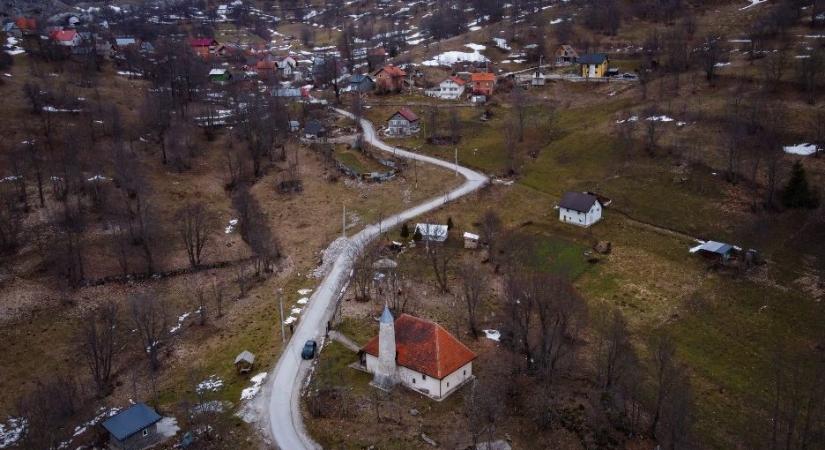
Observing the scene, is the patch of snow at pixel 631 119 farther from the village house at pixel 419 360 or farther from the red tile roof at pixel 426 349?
the village house at pixel 419 360

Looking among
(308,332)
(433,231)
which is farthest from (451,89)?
(308,332)

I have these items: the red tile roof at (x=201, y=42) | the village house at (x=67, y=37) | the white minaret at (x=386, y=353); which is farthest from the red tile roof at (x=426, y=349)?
the red tile roof at (x=201, y=42)

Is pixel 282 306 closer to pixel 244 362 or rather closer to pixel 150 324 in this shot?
pixel 244 362

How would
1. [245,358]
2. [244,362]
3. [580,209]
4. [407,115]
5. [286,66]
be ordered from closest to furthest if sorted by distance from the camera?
[244,362] → [245,358] → [580,209] → [407,115] → [286,66]

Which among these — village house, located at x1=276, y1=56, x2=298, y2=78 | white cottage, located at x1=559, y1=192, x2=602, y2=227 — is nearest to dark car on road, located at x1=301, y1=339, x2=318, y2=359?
white cottage, located at x1=559, y1=192, x2=602, y2=227

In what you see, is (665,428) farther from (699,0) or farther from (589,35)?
(699,0)

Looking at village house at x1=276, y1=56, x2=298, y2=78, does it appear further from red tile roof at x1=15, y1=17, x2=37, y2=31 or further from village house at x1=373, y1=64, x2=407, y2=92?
red tile roof at x1=15, y1=17, x2=37, y2=31
